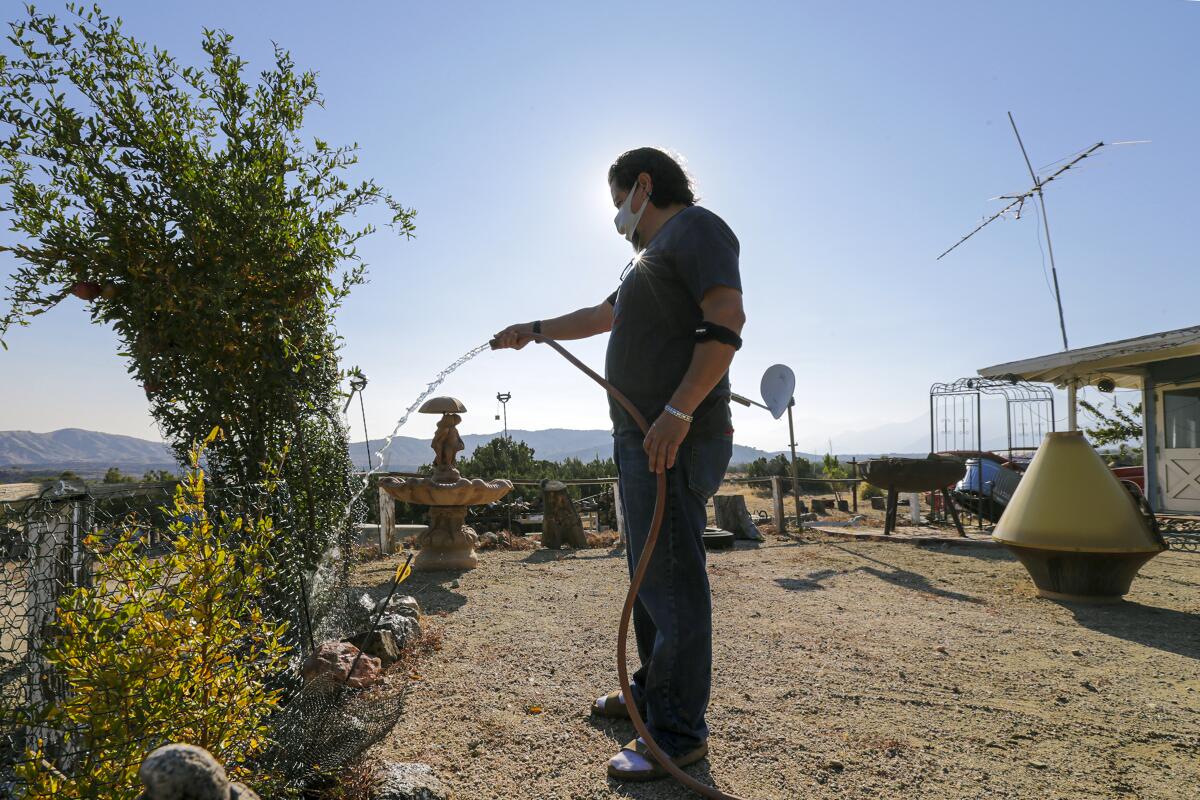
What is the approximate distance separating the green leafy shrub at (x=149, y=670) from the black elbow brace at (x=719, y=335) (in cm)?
137

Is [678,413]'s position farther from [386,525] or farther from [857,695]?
[386,525]

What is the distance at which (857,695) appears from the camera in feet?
8.91

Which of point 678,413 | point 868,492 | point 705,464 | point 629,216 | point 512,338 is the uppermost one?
point 629,216

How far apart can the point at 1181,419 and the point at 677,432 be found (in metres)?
9.84

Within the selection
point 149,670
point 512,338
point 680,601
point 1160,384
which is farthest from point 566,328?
point 1160,384

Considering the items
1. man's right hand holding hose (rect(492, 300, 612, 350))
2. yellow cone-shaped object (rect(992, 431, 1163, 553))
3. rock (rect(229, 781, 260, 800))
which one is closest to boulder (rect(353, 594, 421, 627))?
man's right hand holding hose (rect(492, 300, 612, 350))

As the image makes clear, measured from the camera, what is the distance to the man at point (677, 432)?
1.96 m

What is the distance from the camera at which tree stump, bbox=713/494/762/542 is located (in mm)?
8641

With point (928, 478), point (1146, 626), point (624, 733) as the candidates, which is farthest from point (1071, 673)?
point (928, 478)

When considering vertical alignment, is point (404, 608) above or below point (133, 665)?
below

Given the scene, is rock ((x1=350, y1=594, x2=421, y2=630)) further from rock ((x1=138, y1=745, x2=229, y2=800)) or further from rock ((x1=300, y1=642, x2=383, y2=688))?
rock ((x1=138, y1=745, x2=229, y2=800))

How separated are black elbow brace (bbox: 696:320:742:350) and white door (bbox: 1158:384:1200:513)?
9504 millimetres

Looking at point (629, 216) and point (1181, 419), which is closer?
point (629, 216)

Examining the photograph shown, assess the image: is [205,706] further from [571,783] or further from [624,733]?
[624,733]
